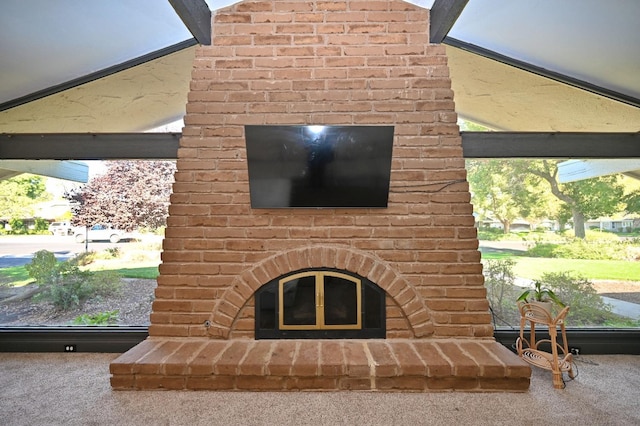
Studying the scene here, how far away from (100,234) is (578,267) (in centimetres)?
397

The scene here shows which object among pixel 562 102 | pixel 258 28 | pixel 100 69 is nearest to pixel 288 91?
pixel 258 28

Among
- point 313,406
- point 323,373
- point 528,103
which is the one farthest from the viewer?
point 528,103

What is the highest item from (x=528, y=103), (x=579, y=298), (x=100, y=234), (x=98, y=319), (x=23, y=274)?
(x=528, y=103)

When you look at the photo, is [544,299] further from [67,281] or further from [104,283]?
[67,281]

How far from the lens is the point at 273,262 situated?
2375mm

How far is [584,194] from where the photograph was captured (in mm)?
2676

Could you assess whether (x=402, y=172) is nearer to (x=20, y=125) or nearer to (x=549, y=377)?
(x=549, y=377)

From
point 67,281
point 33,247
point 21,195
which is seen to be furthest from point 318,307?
point 21,195

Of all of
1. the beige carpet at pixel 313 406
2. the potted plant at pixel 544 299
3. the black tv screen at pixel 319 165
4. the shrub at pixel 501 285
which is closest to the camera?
the beige carpet at pixel 313 406

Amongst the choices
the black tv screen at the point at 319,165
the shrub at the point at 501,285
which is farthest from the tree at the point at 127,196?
the shrub at the point at 501,285

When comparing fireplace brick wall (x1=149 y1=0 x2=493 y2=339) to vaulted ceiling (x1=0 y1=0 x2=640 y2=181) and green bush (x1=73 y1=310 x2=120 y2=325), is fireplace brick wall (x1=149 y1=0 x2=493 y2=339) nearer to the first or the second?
vaulted ceiling (x1=0 y1=0 x2=640 y2=181)

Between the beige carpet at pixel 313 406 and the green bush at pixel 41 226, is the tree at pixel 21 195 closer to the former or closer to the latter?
the green bush at pixel 41 226

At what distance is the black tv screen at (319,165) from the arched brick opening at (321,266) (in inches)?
14.0

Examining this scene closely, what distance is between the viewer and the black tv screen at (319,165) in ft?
7.55
